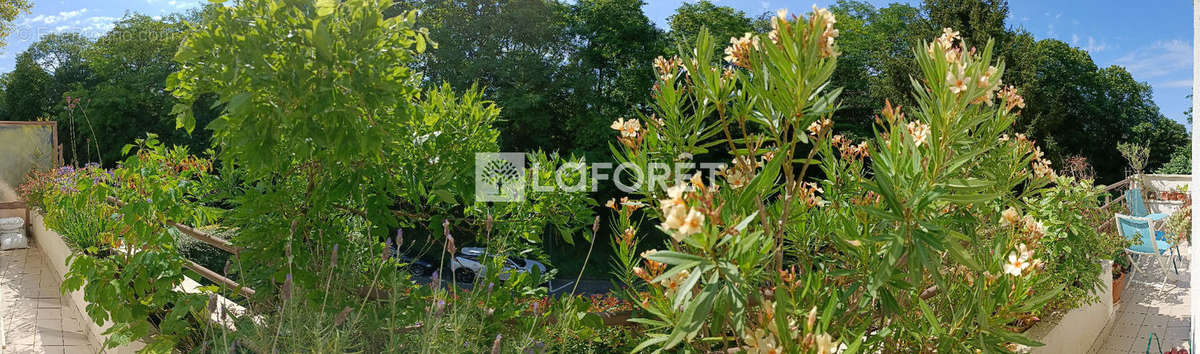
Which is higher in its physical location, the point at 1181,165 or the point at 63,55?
the point at 63,55

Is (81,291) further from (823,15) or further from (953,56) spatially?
(953,56)

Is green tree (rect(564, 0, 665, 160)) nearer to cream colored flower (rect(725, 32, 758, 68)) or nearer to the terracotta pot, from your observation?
the terracotta pot

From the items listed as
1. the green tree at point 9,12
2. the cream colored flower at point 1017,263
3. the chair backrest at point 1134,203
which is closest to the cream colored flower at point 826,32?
the cream colored flower at point 1017,263

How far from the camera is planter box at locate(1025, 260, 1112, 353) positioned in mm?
2979

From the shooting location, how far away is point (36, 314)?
4.34 metres

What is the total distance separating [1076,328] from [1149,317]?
7.05 feet

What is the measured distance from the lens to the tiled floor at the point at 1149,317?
4.20 meters

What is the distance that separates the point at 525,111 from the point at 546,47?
2.61 m

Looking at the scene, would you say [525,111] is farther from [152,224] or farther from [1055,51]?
[1055,51]

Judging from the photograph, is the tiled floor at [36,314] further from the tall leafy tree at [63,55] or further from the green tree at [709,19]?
the tall leafy tree at [63,55]

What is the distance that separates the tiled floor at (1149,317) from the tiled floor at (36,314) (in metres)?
6.43

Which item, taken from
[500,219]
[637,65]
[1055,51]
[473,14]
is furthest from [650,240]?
[500,219]

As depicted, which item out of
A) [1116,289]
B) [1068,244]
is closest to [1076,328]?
[1068,244]

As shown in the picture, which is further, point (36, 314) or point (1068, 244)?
point (36, 314)
